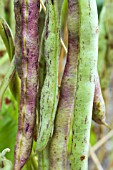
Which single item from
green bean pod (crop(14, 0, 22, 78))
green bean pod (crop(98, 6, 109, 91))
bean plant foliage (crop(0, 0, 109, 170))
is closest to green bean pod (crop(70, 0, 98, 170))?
bean plant foliage (crop(0, 0, 109, 170))

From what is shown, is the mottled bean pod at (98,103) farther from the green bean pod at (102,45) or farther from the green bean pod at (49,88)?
the green bean pod at (102,45)

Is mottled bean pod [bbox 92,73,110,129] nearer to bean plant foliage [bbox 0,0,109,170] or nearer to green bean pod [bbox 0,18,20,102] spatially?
bean plant foliage [bbox 0,0,109,170]

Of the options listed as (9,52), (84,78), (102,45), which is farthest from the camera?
(102,45)

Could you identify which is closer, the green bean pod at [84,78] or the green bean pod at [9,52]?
the green bean pod at [84,78]

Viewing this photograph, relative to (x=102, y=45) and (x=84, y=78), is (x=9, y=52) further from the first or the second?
(x=102, y=45)

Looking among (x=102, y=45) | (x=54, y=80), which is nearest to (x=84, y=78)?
(x=54, y=80)

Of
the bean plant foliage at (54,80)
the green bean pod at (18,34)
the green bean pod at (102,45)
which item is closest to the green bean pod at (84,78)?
the bean plant foliage at (54,80)
